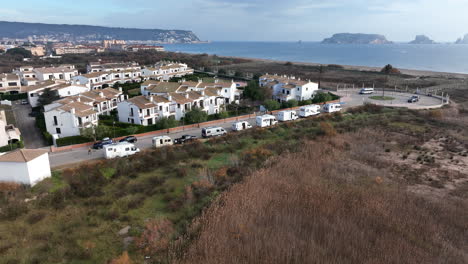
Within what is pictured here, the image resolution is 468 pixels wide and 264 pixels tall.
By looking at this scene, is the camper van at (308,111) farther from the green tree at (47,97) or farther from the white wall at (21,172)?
the green tree at (47,97)

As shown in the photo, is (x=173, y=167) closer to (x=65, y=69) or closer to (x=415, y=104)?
(x=415, y=104)

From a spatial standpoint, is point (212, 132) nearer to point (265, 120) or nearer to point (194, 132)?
point (194, 132)

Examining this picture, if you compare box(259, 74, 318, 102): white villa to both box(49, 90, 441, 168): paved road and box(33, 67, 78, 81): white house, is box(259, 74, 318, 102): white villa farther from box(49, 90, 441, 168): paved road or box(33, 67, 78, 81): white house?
box(33, 67, 78, 81): white house

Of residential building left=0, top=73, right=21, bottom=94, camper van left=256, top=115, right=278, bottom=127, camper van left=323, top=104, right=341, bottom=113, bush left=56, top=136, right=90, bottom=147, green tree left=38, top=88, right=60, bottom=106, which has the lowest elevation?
bush left=56, top=136, right=90, bottom=147

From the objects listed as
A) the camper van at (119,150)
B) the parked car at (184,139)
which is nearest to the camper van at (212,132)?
the parked car at (184,139)

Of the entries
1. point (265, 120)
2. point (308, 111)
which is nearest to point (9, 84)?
point (265, 120)

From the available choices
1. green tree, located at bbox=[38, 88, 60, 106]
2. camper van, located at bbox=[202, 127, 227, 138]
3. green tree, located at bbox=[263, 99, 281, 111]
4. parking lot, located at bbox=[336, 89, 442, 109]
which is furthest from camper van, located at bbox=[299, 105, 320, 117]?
green tree, located at bbox=[38, 88, 60, 106]

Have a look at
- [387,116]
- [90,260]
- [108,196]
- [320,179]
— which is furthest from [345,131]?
[90,260]
